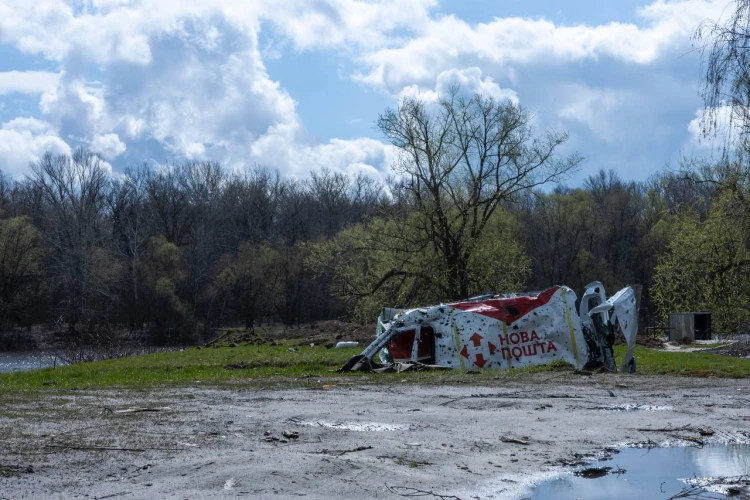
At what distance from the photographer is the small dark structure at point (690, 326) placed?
146 ft

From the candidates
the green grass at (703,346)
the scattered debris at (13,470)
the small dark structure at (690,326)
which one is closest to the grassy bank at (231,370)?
the scattered debris at (13,470)

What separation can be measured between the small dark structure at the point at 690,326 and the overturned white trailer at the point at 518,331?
25361 millimetres

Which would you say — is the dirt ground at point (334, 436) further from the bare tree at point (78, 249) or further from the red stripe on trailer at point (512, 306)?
the bare tree at point (78, 249)

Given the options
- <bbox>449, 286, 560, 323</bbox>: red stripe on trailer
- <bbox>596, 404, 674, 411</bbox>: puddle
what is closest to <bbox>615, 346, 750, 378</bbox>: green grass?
<bbox>449, 286, 560, 323</bbox>: red stripe on trailer

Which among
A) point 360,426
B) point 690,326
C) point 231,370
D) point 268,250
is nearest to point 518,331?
point 231,370

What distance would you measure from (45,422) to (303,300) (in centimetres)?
7376

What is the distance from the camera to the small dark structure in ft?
146

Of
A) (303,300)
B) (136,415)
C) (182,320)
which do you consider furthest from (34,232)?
(136,415)

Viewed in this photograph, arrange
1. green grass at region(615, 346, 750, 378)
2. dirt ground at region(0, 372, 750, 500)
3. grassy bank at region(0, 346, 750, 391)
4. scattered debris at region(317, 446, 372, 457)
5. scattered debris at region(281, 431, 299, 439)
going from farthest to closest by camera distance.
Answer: green grass at region(615, 346, 750, 378) → grassy bank at region(0, 346, 750, 391) → scattered debris at region(281, 431, 299, 439) → scattered debris at region(317, 446, 372, 457) → dirt ground at region(0, 372, 750, 500)

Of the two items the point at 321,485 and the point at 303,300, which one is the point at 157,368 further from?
the point at 303,300

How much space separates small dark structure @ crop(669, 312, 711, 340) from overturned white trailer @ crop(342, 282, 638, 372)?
83.2 feet

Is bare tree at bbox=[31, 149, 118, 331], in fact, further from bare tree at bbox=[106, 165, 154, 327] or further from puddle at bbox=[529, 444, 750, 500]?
puddle at bbox=[529, 444, 750, 500]

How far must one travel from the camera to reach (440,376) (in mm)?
17906

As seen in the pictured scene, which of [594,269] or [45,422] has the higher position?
[594,269]
